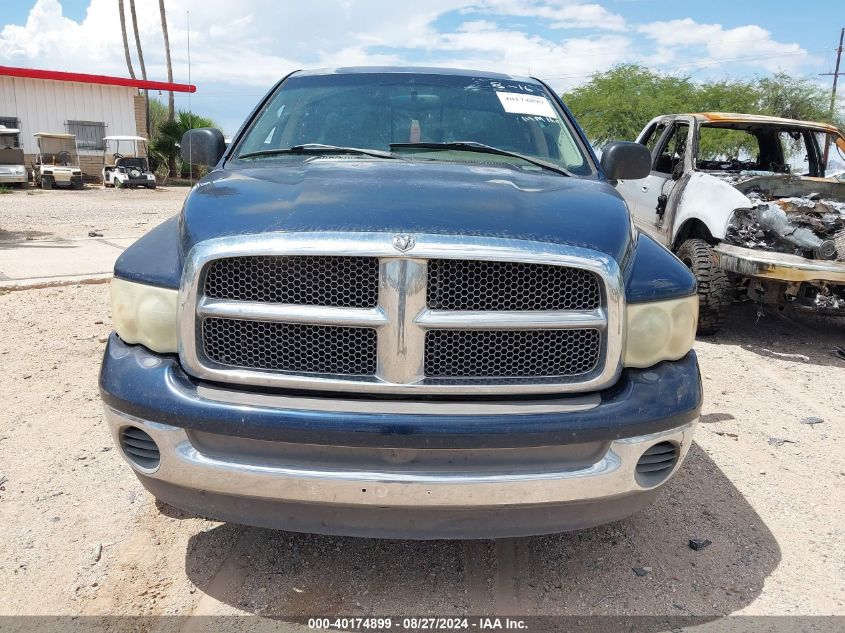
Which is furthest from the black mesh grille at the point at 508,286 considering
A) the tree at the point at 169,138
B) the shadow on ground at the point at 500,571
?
the tree at the point at 169,138

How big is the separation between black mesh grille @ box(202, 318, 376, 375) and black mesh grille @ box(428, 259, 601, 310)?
0.27 meters

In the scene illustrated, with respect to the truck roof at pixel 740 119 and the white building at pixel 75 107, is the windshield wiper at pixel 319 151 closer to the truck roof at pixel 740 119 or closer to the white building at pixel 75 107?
the truck roof at pixel 740 119

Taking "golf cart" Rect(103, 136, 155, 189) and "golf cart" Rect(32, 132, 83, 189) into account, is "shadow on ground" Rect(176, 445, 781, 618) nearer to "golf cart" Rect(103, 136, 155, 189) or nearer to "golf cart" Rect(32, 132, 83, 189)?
"golf cart" Rect(32, 132, 83, 189)

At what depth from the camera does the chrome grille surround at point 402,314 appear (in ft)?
6.78

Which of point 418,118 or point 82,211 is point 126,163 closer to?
point 82,211

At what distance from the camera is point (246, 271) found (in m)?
2.14

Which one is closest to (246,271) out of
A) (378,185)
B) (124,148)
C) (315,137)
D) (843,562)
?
(378,185)

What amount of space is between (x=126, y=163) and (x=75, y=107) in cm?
447

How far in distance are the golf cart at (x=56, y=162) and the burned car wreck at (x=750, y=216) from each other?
22832mm

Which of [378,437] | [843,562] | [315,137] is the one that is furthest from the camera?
[315,137]

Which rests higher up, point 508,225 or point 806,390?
point 508,225

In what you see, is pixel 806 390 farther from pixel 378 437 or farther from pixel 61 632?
pixel 61 632

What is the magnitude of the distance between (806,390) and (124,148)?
2973 centimetres

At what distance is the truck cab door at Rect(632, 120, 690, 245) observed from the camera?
279 inches
